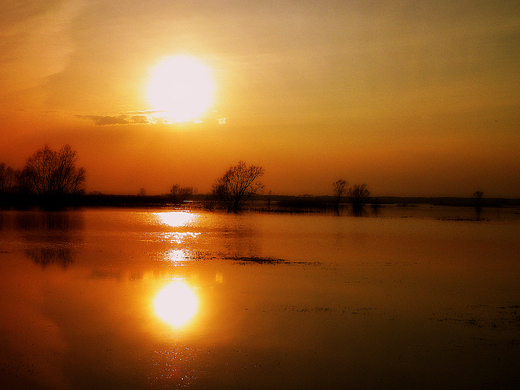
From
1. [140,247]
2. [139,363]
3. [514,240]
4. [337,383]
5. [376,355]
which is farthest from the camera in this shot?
[514,240]

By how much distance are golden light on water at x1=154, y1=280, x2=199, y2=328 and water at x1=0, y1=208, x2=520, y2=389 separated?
0.05 meters

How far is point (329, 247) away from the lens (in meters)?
25.3

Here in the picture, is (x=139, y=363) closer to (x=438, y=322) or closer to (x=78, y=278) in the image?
(x=438, y=322)

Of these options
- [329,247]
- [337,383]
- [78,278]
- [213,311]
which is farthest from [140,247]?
[337,383]

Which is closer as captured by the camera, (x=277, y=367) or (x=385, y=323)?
(x=277, y=367)

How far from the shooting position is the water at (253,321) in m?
7.50

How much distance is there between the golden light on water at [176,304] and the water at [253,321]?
53 mm

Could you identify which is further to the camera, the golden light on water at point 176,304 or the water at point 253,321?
the golden light on water at point 176,304

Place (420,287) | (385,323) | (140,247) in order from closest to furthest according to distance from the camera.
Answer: (385,323), (420,287), (140,247)

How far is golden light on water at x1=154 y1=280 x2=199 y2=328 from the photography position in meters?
10.5

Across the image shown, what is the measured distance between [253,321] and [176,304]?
8.06 feet

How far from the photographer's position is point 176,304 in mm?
11789

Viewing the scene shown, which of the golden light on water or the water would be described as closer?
the water

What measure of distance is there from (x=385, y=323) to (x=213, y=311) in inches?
170
